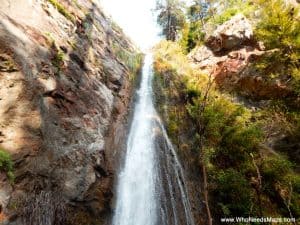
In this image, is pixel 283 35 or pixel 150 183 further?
pixel 283 35

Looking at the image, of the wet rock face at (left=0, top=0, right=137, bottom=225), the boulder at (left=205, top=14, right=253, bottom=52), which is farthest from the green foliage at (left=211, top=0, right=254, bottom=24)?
the wet rock face at (left=0, top=0, right=137, bottom=225)

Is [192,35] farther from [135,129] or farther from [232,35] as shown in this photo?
[135,129]

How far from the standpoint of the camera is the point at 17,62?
6.34m

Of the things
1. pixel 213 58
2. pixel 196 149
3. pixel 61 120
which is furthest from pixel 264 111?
pixel 61 120

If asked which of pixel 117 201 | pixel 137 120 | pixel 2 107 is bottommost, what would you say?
pixel 117 201

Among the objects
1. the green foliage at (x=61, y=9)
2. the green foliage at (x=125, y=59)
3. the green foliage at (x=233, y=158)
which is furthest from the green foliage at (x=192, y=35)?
the green foliage at (x=61, y=9)

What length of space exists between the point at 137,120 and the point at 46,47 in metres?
5.79

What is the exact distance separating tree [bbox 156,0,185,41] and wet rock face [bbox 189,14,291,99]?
30.6ft

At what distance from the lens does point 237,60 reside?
1770 centimetres

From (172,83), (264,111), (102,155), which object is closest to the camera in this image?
(102,155)

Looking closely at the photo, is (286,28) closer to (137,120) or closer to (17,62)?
(137,120)

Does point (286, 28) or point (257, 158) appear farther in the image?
point (286, 28)

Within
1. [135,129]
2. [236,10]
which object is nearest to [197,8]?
[236,10]

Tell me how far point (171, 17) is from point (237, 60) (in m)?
13.7
